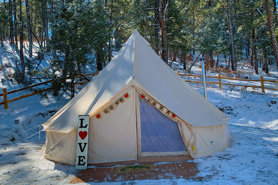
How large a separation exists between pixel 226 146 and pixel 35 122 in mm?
7121

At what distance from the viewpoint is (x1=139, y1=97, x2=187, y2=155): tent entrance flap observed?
15.7 ft

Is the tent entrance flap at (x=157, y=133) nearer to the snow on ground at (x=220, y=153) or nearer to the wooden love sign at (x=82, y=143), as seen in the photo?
the snow on ground at (x=220, y=153)

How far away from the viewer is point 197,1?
55.6 ft

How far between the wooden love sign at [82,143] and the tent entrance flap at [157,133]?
50.3 inches

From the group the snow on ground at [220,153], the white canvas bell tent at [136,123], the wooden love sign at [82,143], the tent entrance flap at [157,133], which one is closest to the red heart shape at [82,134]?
the wooden love sign at [82,143]

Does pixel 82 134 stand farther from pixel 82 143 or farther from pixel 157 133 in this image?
pixel 157 133

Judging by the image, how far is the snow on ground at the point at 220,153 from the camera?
3.61 m

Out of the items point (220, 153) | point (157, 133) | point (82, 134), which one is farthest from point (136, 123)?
point (220, 153)

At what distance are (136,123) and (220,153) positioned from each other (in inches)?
80.1

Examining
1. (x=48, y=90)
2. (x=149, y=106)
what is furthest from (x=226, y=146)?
(x=48, y=90)

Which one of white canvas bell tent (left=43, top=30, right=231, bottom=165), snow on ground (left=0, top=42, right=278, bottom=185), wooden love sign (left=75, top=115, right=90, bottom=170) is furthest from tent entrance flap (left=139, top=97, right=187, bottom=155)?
wooden love sign (left=75, top=115, right=90, bottom=170)

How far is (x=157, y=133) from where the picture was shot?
4871mm

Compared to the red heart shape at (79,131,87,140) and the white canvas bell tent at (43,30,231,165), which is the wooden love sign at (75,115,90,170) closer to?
the red heart shape at (79,131,87,140)

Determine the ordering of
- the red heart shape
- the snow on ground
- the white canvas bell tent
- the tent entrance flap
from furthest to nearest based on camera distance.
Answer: the tent entrance flap < the white canvas bell tent < the red heart shape < the snow on ground
